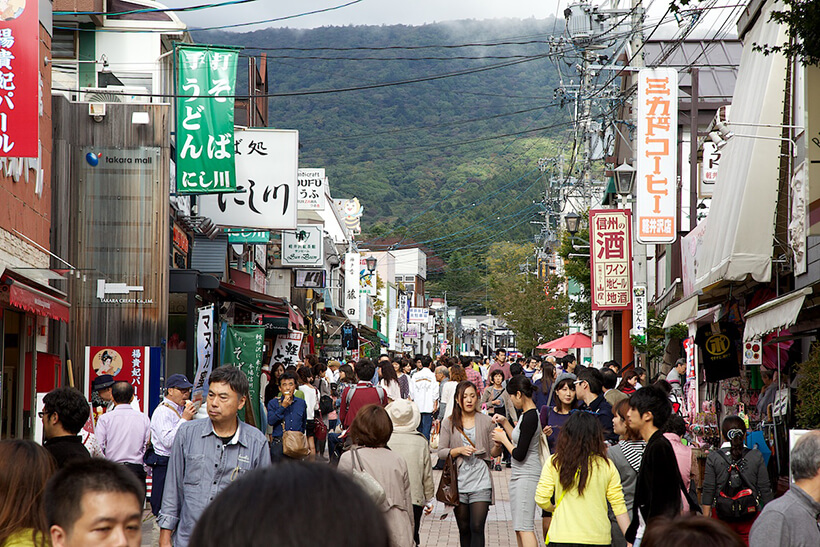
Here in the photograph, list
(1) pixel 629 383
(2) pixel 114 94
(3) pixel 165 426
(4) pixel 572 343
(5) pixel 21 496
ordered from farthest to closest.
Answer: (4) pixel 572 343, (2) pixel 114 94, (1) pixel 629 383, (3) pixel 165 426, (5) pixel 21 496

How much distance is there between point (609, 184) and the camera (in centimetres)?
3388

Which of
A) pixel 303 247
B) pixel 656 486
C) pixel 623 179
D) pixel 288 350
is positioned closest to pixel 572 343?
pixel 303 247

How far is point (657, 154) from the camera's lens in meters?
18.3

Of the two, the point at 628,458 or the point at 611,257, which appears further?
the point at 611,257

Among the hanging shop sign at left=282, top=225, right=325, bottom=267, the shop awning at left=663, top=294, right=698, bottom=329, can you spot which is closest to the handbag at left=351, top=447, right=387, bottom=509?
the shop awning at left=663, top=294, right=698, bottom=329

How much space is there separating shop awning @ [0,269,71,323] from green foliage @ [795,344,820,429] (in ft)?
28.2

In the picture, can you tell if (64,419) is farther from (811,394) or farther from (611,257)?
(611,257)

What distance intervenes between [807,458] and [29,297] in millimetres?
9678

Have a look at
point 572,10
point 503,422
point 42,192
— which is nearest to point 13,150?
point 42,192

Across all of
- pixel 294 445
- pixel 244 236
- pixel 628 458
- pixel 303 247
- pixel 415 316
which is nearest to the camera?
pixel 628 458

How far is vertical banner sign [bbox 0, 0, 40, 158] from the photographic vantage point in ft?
35.3

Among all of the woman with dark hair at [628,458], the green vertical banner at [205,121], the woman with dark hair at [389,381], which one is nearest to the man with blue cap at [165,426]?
the woman with dark hair at [628,458]

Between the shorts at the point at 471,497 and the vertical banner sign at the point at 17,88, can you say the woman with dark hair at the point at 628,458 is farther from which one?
the vertical banner sign at the point at 17,88

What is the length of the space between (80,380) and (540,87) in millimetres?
128984
